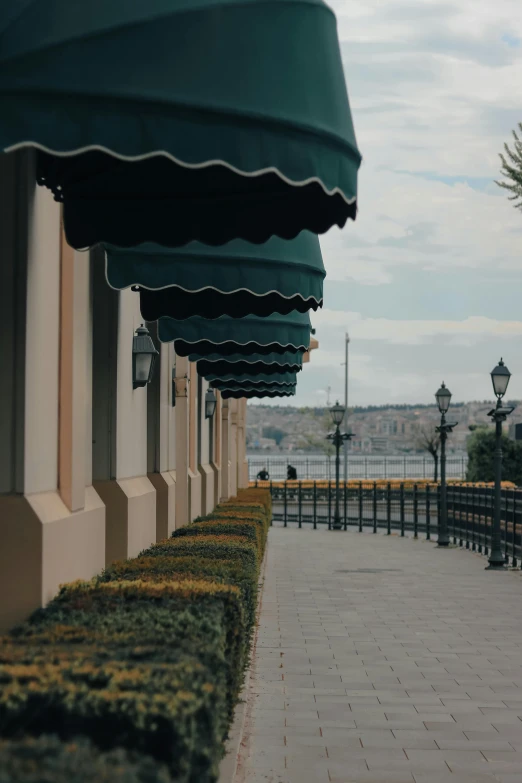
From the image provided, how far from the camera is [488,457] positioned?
43.2 meters

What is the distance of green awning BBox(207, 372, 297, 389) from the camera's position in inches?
776

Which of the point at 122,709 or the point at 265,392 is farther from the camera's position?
the point at 265,392

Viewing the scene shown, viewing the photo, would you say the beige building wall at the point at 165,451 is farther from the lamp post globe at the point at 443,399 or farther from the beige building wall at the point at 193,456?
the lamp post globe at the point at 443,399

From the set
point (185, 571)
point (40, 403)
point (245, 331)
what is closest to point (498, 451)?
point (245, 331)

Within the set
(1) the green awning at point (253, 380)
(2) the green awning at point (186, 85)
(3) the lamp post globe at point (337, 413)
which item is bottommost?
(3) the lamp post globe at point (337, 413)

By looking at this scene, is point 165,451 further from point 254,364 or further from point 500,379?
point 500,379

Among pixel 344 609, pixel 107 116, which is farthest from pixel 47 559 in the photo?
pixel 344 609

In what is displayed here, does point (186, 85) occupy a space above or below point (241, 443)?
above

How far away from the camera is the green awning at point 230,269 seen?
945 cm

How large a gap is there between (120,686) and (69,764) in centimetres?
91

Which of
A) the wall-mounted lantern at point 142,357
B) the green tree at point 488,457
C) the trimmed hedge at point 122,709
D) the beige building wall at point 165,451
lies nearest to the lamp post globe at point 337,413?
the green tree at point 488,457

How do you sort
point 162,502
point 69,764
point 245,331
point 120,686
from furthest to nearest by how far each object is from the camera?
point 162,502 → point 245,331 → point 120,686 → point 69,764

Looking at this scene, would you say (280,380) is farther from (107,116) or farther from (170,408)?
(107,116)

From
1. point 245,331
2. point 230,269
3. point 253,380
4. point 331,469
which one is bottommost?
point 331,469
